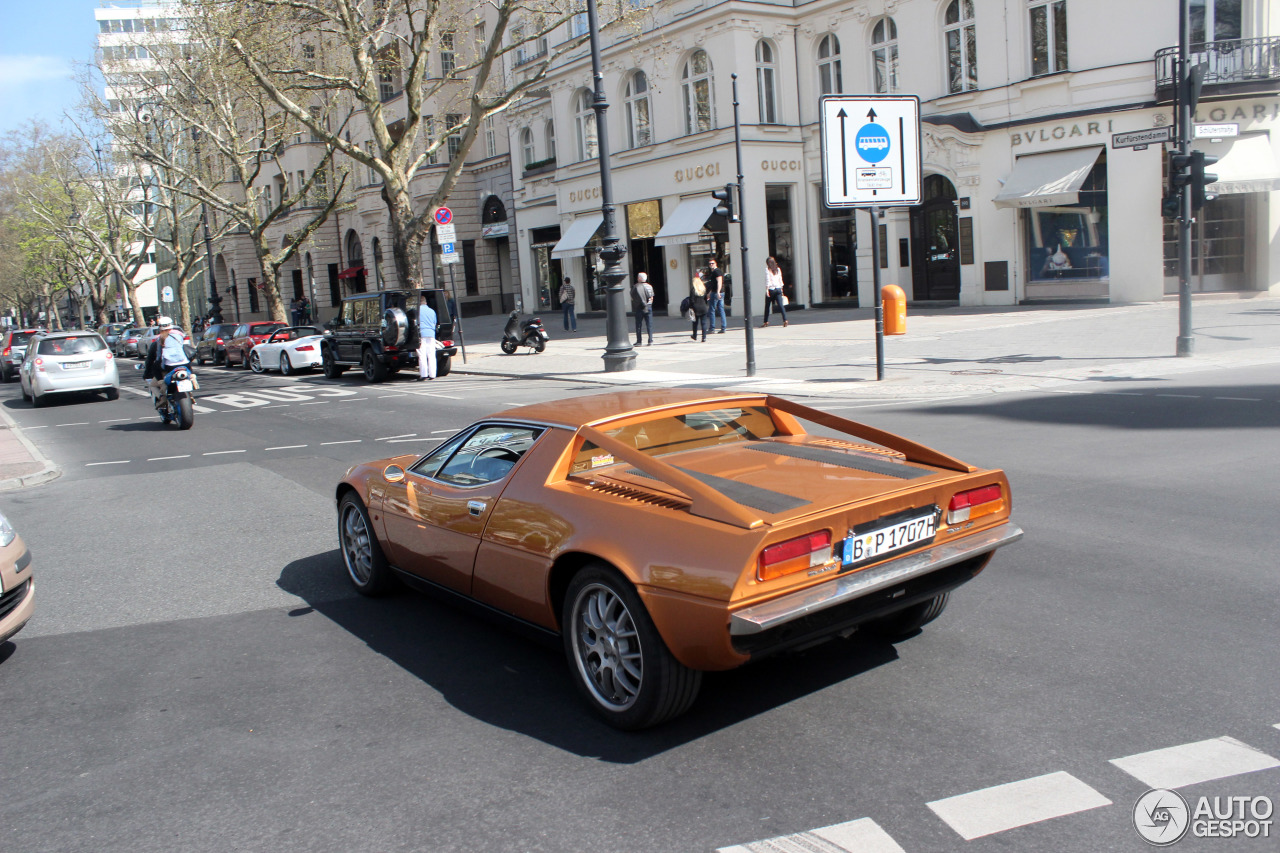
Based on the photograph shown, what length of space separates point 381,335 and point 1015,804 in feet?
64.1

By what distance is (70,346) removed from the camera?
72.4 feet

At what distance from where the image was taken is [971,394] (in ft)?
44.1

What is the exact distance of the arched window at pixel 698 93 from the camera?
30.9 metres

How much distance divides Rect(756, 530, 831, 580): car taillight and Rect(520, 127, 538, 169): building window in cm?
3919

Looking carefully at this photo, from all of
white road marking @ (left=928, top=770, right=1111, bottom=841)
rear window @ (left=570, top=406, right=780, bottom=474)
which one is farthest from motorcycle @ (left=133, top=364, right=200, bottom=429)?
→ white road marking @ (left=928, top=770, right=1111, bottom=841)

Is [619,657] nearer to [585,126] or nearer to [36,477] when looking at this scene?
[36,477]

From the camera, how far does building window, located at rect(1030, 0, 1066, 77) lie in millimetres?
24884

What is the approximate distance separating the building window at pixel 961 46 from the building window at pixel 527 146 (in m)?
18.5

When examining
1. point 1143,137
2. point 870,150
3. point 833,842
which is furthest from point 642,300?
point 833,842

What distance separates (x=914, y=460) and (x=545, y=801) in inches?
90.9

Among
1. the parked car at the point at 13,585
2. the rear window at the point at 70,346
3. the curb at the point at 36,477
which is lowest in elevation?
the curb at the point at 36,477

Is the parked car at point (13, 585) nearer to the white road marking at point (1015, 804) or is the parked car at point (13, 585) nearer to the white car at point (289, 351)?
the white road marking at point (1015, 804)

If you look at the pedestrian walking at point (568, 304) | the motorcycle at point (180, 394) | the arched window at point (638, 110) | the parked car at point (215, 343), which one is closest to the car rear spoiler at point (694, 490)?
the motorcycle at point (180, 394)

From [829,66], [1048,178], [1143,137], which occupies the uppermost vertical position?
[829,66]
